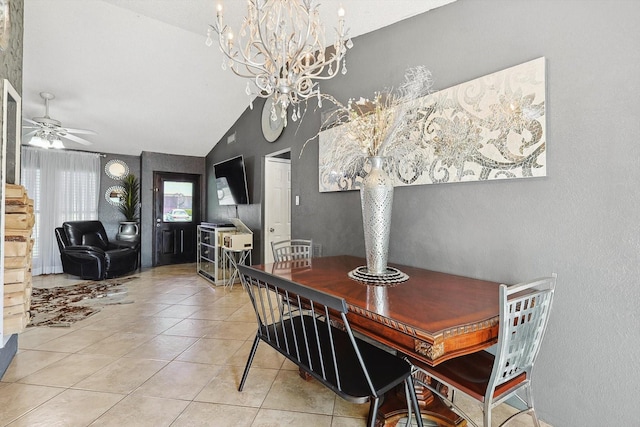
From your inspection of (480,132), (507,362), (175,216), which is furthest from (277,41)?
(175,216)

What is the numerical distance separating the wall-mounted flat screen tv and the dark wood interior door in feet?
5.21

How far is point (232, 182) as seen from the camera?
5.20 m

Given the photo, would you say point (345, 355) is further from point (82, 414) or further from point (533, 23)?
point (533, 23)

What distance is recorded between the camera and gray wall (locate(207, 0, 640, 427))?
56.7 inches

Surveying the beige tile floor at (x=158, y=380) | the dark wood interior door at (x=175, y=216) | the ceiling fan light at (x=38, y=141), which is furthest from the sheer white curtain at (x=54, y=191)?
the beige tile floor at (x=158, y=380)

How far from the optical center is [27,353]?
2.49 metres

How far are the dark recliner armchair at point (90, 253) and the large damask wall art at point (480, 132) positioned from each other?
5.15m

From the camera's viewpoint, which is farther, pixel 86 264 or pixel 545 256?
pixel 86 264

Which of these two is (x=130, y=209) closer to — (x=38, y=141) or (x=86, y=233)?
(x=86, y=233)

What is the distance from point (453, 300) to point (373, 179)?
0.78 metres

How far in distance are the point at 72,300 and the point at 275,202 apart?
3005 mm

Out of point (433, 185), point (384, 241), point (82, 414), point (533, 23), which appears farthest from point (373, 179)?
point (82, 414)

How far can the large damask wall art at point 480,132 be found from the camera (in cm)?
172

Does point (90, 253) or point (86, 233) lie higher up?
point (86, 233)
